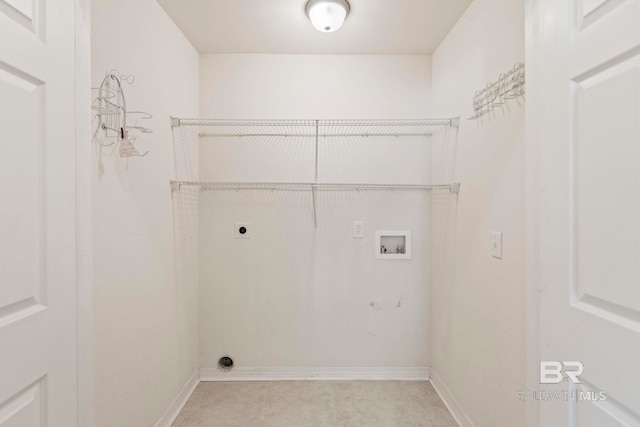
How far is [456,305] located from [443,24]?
186cm

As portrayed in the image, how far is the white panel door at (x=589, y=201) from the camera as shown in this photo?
2.19ft

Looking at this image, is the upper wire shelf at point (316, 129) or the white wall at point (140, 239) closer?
the white wall at point (140, 239)

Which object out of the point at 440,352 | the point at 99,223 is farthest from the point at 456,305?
the point at 99,223

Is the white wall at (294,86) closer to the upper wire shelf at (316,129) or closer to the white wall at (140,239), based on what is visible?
the upper wire shelf at (316,129)

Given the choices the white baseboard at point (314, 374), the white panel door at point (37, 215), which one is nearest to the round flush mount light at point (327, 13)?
the white panel door at point (37, 215)

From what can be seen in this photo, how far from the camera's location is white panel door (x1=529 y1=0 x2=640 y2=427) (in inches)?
26.3

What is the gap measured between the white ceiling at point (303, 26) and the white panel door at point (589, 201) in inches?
43.1

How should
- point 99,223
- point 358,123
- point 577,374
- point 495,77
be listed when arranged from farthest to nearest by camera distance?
point 358,123, point 495,77, point 99,223, point 577,374

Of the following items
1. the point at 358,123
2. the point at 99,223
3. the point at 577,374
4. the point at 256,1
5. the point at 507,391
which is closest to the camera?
the point at 577,374

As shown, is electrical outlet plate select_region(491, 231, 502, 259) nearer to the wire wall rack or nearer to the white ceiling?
the wire wall rack

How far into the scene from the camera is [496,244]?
4.94 ft

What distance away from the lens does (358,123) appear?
7.43 ft

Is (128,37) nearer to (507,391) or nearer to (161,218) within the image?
(161,218)

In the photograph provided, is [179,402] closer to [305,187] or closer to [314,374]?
[314,374]
